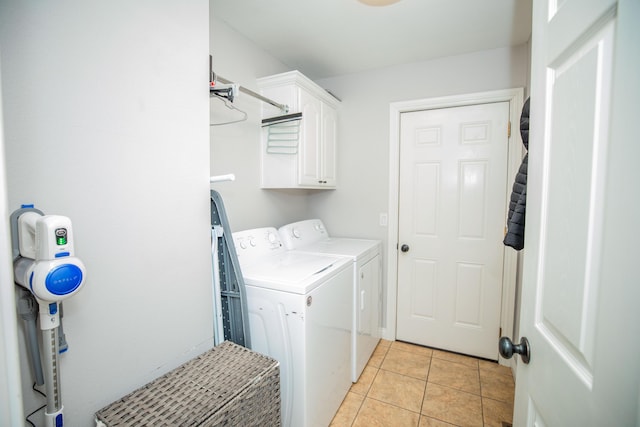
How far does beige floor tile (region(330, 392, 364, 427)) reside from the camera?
1709 millimetres

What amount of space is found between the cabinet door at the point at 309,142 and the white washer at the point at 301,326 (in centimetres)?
73

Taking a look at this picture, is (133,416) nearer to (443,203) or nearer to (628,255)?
(628,255)

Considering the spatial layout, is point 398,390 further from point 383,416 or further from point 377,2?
point 377,2

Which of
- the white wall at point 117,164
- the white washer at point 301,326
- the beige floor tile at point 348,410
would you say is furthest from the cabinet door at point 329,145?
the beige floor tile at point 348,410

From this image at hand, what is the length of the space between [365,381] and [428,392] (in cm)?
45

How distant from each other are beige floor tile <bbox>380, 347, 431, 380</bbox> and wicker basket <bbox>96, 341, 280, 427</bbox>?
1451 mm

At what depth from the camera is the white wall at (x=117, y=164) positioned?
0.69 metres

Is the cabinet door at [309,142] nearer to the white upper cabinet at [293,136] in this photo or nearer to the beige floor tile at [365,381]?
the white upper cabinet at [293,136]

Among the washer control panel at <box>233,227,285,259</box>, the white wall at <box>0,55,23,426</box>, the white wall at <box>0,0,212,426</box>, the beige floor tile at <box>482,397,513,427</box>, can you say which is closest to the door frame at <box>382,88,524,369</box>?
the beige floor tile at <box>482,397,513,427</box>

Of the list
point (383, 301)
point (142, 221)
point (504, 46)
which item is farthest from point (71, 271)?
point (504, 46)

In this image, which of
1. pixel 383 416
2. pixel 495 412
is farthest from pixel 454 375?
pixel 383 416

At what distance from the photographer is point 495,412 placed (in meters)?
1.79

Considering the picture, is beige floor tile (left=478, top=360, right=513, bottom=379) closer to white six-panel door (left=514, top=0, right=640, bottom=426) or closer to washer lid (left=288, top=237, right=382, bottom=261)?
washer lid (left=288, top=237, right=382, bottom=261)

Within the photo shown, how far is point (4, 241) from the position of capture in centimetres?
51
